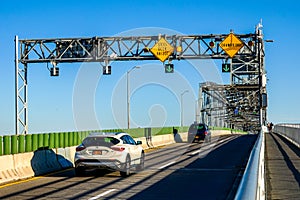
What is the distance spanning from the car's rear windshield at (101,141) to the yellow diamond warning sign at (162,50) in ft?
72.0

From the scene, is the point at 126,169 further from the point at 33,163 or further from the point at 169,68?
the point at 169,68

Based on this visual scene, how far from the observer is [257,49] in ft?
137

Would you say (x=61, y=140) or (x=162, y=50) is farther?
(x=162, y=50)

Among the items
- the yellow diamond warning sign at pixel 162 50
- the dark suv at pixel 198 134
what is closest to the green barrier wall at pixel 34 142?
the yellow diamond warning sign at pixel 162 50

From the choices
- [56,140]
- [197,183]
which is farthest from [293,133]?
[197,183]

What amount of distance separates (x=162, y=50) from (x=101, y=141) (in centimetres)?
2236

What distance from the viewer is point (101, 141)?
18422 mm

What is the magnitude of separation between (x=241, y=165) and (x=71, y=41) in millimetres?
23371

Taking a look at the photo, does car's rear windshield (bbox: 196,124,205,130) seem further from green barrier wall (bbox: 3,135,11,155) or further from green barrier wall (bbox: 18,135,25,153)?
green barrier wall (bbox: 3,135,11,155)

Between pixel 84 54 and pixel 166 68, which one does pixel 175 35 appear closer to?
pixel 166 68

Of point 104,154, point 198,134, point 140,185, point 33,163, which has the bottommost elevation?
point 140,185

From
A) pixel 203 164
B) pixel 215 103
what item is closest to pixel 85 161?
pixel 203 164

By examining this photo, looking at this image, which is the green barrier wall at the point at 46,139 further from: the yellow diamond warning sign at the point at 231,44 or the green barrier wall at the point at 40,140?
the yellow diamond warning sign at the point at 231,44

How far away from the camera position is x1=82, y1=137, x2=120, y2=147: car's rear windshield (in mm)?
18305
